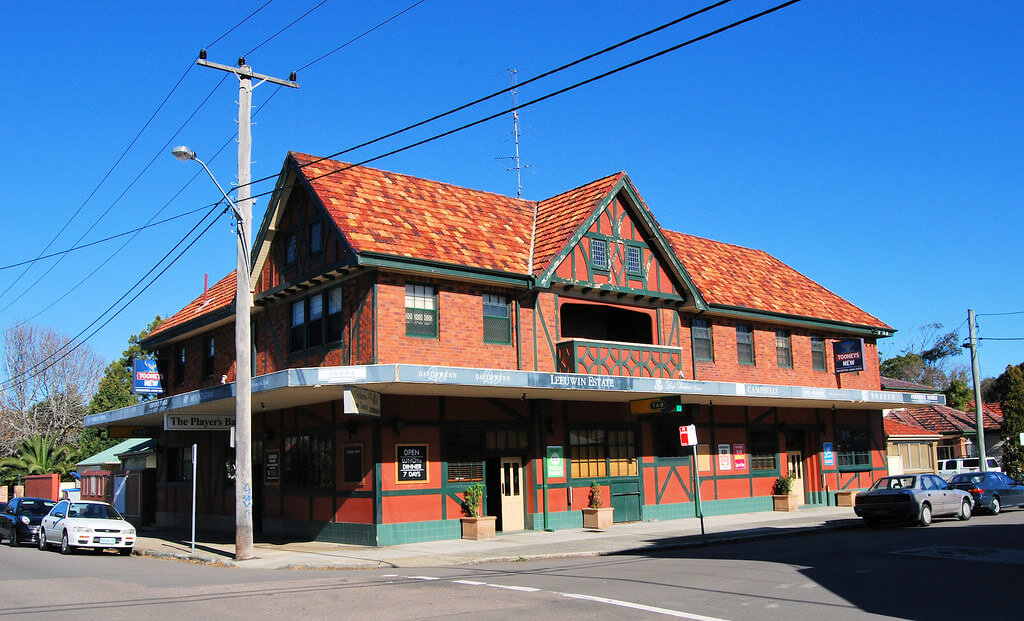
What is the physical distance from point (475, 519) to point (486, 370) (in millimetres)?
3933

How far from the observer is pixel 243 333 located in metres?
18.9

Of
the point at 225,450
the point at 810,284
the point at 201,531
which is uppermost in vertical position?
the point at 810,284

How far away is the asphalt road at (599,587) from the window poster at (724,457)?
9.07 meters

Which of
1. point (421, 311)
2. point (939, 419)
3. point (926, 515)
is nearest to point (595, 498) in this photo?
point (421, 311)

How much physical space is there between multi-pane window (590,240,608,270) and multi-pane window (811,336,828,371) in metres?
11.0

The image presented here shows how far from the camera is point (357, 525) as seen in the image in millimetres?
20703

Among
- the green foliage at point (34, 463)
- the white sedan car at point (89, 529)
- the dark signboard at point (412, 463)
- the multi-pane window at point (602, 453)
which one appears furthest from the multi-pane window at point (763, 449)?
the green foliage at point (34, 463)

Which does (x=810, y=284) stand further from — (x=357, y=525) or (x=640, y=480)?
(x=357, y=525)

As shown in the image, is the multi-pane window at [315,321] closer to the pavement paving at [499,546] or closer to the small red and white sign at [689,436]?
the pavement paving at [499,546]

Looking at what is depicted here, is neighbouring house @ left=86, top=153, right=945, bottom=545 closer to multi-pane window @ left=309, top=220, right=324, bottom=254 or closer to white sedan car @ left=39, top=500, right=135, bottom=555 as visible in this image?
multi-pane window @ left=309, top=220, right=324, bottom=254

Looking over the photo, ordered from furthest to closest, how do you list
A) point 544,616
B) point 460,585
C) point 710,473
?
point 710,473 < point 460,585 < point 544,616

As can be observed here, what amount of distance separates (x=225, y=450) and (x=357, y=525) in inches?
383

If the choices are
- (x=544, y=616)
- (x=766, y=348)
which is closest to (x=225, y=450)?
(x=766, y=348)

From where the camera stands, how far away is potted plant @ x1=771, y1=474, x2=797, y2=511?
28.8m
